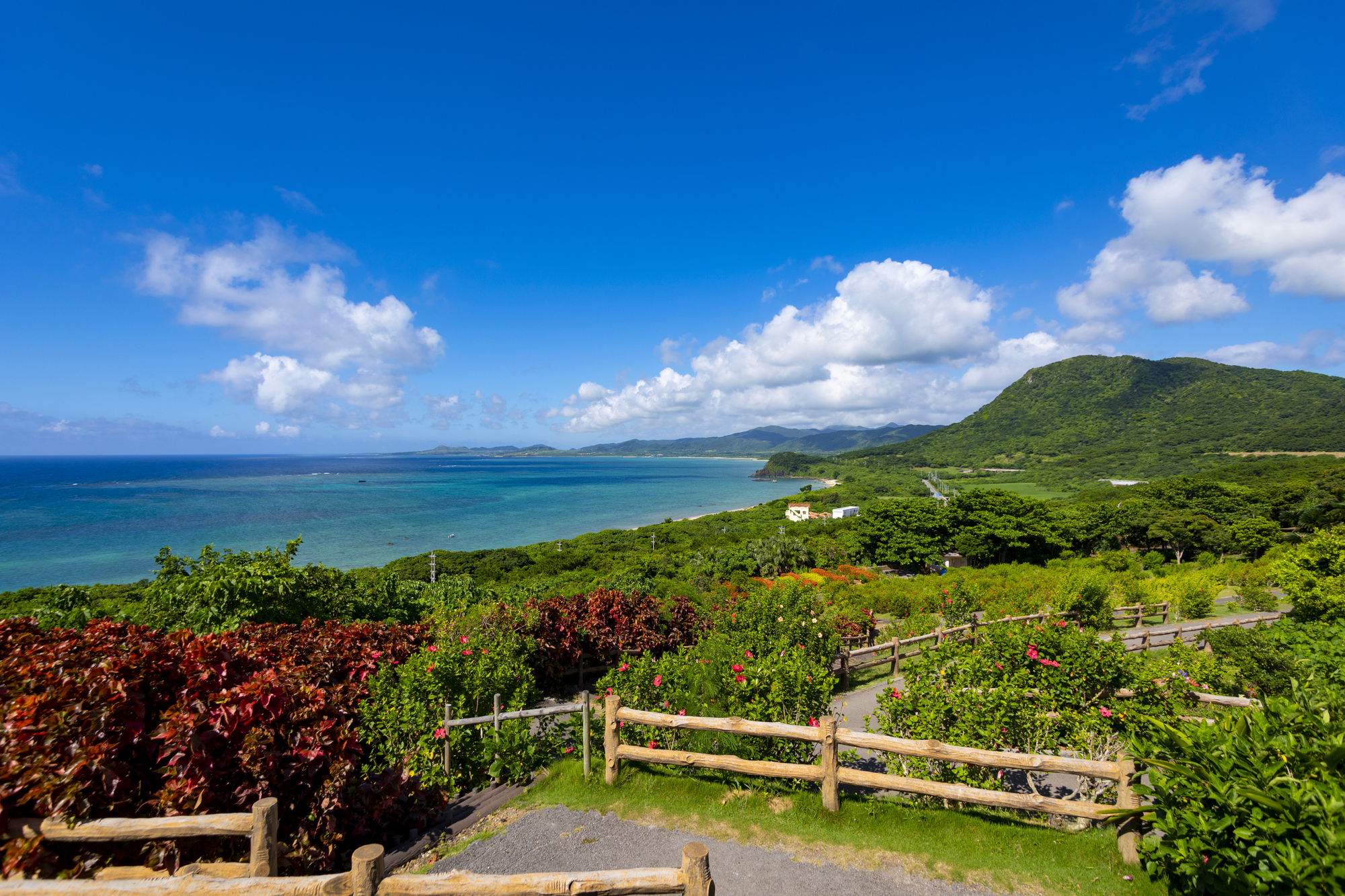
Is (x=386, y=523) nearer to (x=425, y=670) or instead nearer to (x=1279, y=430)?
(x=425, y=670)

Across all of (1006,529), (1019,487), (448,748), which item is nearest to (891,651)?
(448,748)

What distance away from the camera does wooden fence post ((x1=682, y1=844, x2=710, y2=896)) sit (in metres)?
2.65

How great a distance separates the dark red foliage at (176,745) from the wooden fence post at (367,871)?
1.96 metres

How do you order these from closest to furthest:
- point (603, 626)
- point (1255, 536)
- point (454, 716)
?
point (454, 716) < point (603, 626) < point (1255, 536)

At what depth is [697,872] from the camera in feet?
8.80

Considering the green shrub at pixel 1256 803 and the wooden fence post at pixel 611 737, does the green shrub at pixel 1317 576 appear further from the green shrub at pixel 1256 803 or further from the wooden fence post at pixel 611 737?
the wooden fence post at pixel 611 737

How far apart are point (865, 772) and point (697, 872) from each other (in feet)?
9.10

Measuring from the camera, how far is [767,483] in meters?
160

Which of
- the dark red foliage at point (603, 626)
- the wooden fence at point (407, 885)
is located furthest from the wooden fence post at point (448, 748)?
the wooden fence at point (407, 885)

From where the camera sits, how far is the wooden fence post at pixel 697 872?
265cm

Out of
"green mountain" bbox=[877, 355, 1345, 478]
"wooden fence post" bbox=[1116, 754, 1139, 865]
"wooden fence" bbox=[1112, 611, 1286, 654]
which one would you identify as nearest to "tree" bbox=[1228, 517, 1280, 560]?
"wooden fence" bbox=[1112, 611, 1286, 654]

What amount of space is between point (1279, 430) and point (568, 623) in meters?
162

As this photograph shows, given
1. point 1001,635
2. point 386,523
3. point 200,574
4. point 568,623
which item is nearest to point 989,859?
point 1001,635

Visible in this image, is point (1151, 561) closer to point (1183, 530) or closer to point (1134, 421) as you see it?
point (1183, 530)
